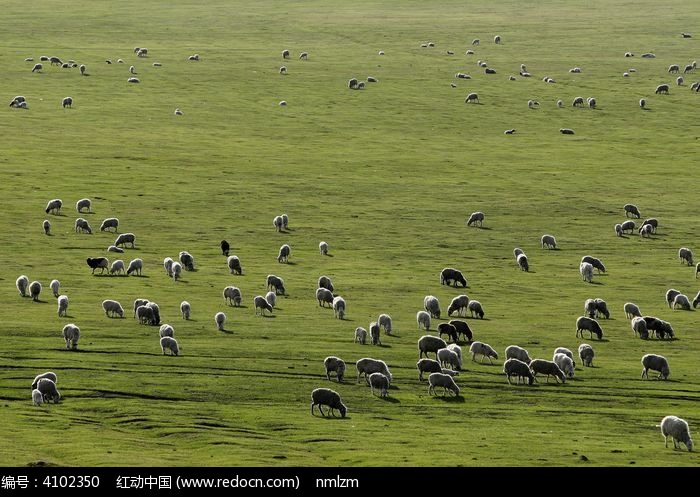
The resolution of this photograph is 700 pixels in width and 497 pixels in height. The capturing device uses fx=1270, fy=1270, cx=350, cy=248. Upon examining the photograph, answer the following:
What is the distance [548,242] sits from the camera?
221 ft

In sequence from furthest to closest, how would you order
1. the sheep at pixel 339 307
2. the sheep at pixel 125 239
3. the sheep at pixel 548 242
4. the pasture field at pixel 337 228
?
1. the sheep at pixel 548 242
2. the sheep at pixel 125 239
3. the sheep at pixel 339 307
4. the pasture field at pixel 337 228

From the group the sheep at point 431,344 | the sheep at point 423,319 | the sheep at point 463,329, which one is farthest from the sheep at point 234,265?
the sheep at point 431,344

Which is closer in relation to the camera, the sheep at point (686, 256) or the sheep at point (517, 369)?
the sheep at point (517, 369)

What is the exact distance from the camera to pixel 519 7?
193750 mm

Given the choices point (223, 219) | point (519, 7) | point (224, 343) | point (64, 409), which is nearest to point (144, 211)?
point (223, 219)

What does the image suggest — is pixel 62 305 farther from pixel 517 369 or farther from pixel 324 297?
pixel 517 369

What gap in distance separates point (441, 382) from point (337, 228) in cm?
3167

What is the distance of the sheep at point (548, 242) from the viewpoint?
2655 inches

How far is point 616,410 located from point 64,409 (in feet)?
54.4

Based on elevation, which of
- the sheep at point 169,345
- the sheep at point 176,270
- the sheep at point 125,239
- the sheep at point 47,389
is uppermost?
the sheep at point 125,239

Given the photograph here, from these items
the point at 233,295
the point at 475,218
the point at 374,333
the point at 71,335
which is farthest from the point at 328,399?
the point at 475,218

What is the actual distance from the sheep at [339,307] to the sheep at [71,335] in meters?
10.9

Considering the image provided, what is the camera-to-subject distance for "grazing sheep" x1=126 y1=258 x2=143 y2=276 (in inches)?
2276

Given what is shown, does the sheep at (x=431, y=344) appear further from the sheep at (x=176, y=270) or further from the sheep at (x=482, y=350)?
the sheep at (x=176, y=270)
